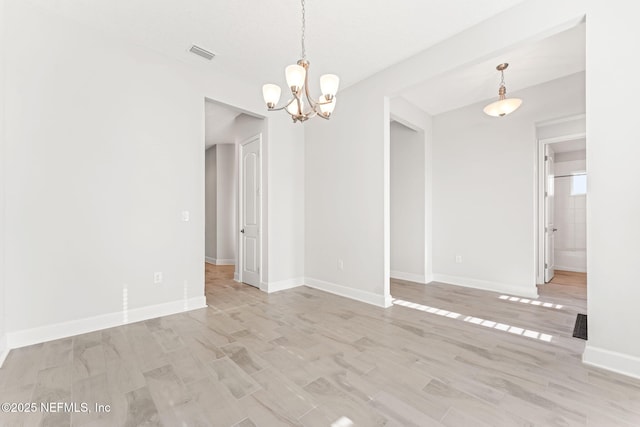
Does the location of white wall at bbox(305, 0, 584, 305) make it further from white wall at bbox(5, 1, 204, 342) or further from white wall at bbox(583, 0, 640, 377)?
white wall at bbox(5, 1, 204, 342)

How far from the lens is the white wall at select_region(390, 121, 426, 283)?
4926 millimetres

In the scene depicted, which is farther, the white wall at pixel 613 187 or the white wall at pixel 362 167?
the white wall at pixel 362 167

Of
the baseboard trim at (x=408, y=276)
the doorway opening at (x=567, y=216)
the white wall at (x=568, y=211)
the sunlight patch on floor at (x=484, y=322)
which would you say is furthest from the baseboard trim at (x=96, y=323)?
the white wall at (x=568, y=211)

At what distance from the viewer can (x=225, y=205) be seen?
283 inches

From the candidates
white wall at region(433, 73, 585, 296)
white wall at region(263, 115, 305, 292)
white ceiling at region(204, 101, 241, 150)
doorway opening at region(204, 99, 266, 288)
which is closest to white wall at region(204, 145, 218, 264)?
white ceiling at region(204, 101, 241, 150)

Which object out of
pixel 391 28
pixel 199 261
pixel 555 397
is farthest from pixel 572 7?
pixel 199 261

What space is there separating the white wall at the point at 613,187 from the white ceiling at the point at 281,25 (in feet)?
2.81

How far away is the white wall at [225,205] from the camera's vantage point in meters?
7.05

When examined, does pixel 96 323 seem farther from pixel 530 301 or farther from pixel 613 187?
pixel 530 301

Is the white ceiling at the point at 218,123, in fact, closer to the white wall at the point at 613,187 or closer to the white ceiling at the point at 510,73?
the white ceiling at the point at 510,73

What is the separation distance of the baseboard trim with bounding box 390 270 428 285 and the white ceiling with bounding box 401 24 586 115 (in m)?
2.98

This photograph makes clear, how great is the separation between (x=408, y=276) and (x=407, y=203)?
53.4 inches

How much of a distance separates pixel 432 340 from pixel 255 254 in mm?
2988

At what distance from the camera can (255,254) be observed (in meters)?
4.57
